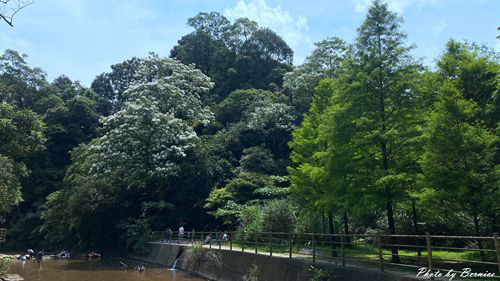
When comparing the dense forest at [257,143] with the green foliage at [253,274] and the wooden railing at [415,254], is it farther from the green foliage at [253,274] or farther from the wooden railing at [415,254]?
the green foliage at [253,274]

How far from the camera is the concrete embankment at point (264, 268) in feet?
35.8

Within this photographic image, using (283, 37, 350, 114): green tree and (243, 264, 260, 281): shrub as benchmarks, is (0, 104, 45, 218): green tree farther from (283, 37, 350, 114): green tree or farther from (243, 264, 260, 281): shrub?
(283, 37, 350, 114): green tree

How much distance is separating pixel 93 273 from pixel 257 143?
23.4 metres

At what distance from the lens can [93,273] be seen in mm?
23188

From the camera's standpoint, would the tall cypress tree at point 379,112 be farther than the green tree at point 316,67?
No

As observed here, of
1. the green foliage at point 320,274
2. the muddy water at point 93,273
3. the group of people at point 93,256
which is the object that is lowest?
the muddy water at point 93,273

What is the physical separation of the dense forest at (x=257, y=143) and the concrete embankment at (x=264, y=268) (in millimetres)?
2730

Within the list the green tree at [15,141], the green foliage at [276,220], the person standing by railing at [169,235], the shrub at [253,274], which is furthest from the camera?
the person standing by railing at [169,235]

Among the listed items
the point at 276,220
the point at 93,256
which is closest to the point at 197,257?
the point at 276,220

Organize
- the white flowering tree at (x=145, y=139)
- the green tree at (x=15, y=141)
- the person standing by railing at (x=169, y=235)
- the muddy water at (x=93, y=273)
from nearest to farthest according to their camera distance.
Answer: the muddy water at (x=93, y=273)
the green tree at (x=15, y=141)
the person standing by railing at (x=169, y=235)
the white flowering tree at (x=145, y=139)

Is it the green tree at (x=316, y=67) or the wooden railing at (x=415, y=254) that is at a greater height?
the green tree at (x=316, y=67)

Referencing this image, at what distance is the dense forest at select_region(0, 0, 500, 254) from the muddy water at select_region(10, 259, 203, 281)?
4714mm

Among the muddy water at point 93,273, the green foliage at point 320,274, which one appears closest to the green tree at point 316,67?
the muddy water at point 93,273

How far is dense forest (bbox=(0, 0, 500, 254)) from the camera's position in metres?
13.1
